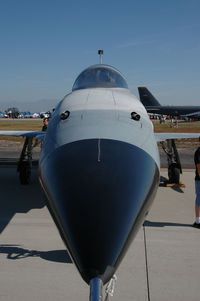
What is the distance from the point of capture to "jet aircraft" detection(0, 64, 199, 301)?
227cm

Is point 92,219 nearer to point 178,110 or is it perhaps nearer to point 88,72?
point 88,72

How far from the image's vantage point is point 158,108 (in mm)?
58156

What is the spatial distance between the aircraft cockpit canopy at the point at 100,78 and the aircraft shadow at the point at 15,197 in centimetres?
246

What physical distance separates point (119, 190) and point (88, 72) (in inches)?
178

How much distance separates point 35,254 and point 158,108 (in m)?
56.1

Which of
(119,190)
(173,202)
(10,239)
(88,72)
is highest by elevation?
(88,72)

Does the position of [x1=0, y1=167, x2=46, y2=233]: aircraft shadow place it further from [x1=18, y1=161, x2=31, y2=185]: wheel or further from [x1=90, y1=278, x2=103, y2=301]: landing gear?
[x1=90, y1=278, x2=103, y2=301]: landing gear

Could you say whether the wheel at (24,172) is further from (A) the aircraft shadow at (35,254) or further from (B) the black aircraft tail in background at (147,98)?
(B) the black aircraft tail in background at (147,98)

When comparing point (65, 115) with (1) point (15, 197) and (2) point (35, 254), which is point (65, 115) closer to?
(2) point (35, 254)

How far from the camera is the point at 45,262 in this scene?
164 inches

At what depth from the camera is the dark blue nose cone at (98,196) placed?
7.41 ft

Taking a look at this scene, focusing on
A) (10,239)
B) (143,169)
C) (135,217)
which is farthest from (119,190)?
(10,239)

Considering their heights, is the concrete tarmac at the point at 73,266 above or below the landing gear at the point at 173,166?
above

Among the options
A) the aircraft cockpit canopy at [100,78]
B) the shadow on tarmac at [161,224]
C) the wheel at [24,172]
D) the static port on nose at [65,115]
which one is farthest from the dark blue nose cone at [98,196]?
the wheel at [24,172]
